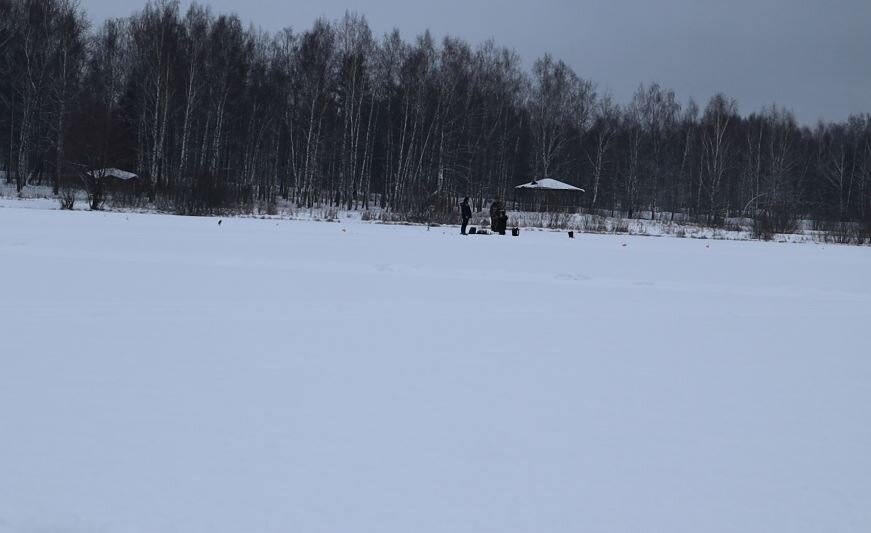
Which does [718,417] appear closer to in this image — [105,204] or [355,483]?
[355,483]

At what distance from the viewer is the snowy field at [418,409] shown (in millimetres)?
3244

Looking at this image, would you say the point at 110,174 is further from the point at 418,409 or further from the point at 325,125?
the point at 418,409

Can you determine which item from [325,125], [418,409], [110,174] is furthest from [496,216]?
[325,125]

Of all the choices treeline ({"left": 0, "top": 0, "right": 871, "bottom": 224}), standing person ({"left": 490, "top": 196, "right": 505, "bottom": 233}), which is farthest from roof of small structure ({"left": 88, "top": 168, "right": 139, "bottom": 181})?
standing person ({"left": 490, "top": 196, "right": 505, "bottom": 233})

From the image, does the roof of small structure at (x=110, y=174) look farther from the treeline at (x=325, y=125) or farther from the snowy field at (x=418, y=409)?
the snowy field at (x=418, y=409)

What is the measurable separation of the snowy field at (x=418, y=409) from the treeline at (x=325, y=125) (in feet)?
71.3

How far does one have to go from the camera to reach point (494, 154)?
5166 centimetres

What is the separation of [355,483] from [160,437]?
1.22m

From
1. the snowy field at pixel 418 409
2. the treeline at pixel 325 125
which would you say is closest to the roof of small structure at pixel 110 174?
the treeline at pixel 325 125

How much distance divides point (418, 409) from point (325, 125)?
140ft

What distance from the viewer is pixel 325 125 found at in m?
45.8

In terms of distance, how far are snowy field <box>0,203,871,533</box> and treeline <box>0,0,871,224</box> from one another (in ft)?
71.3

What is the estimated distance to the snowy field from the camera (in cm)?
324

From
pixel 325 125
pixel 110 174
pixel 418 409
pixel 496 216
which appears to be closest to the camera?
pixel 418 409
